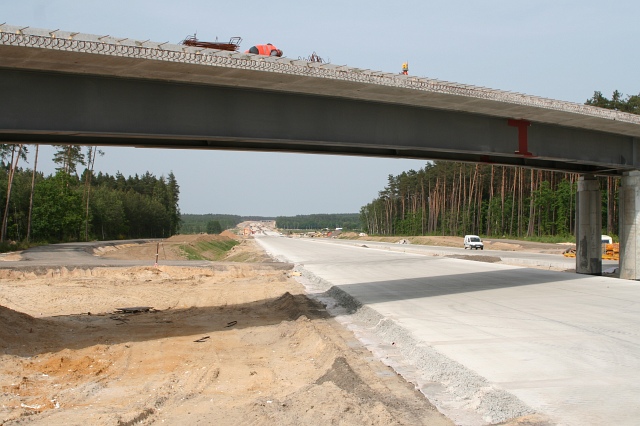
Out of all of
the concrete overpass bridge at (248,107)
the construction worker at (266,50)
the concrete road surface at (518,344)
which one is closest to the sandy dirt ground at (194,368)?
the concrete road surface at (518,344)

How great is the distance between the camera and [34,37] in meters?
9.91

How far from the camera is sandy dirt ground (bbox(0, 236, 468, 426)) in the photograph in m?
6.75

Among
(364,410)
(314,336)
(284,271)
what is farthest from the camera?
(284,271)

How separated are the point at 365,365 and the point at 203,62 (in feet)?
21.3

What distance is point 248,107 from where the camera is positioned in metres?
13.8

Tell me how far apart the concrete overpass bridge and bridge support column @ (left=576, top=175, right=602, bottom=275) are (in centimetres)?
418

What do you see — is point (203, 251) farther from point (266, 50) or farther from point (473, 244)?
point (266, 50)

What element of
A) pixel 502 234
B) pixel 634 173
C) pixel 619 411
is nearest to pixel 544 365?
pixel 619 411

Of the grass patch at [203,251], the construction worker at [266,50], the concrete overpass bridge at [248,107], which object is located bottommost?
the grass patch at [203,251]

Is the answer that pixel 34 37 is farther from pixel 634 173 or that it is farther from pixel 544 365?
pixel 634 173

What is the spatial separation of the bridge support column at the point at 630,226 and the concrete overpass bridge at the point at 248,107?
3.11m

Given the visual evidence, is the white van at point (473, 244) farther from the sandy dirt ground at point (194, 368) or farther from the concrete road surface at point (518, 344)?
the sandy dirt ground at point (194, 368)

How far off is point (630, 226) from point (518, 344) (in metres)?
15.6

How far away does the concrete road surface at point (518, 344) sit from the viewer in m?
6.57
